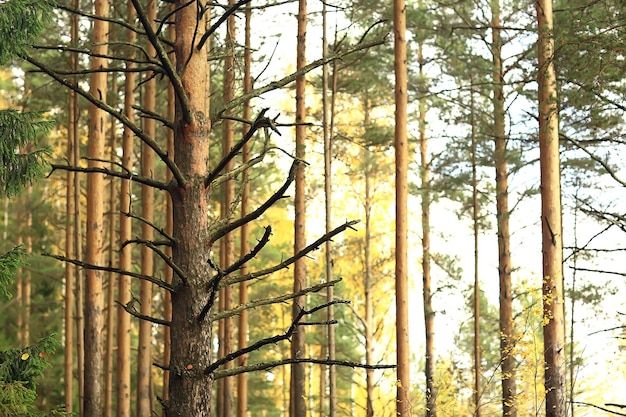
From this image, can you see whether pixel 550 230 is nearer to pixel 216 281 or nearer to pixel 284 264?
pixel 284 264

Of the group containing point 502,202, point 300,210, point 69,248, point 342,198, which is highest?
point 342,198

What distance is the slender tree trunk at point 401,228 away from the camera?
10.0 m

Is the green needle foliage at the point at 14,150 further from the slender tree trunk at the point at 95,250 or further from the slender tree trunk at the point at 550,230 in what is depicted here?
the slender tree trunk at the point at 550,230

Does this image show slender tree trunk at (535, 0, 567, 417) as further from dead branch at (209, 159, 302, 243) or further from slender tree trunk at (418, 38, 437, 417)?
slender tree trunk at (418, 38, 437, 417)

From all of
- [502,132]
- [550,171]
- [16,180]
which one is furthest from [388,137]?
[16,180]

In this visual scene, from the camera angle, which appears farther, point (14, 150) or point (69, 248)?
→ point (69, 248)

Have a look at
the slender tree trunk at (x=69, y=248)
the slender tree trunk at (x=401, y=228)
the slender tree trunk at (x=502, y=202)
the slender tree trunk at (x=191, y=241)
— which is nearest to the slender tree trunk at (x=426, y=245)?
the slender tree trunk at (x=502, y=202)

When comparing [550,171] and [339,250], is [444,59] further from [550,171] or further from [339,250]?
[550,171]

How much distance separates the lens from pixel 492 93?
52.5ft

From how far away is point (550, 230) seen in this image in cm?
853

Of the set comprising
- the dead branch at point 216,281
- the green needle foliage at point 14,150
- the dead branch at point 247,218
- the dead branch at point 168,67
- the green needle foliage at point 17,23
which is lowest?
the dead branch at point 216,281

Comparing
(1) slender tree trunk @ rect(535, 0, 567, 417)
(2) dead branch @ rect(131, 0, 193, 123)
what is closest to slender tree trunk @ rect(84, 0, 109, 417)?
(1) slender tree trunk @ rect(535, 0, 567, 417)

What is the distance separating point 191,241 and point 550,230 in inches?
251

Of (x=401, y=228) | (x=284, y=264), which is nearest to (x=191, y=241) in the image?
(x=284, y=264)
